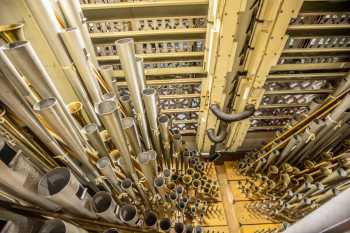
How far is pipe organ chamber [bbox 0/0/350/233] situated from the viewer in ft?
3.32

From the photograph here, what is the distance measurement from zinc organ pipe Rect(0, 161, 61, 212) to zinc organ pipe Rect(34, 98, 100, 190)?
386 mm

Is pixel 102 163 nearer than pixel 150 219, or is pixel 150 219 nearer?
pixel 102 163

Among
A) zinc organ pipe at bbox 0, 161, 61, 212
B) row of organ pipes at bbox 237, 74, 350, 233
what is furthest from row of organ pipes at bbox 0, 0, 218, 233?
row of organ pipes at bbox 237, 74, 350, 233

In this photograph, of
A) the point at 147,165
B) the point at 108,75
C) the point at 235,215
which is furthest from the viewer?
the point at 235,215

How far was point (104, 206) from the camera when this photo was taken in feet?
4.00

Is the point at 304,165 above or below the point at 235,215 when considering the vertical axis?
above

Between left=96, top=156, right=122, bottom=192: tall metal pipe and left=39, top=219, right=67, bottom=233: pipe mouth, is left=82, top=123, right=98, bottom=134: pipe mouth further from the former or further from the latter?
left=39, top=219, right=67, bottom=233: pipe mouth

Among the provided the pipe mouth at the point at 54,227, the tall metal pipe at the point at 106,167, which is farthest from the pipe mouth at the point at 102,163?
the pipe mouth at the point at 54,227

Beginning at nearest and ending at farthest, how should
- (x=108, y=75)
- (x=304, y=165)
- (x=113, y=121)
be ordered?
(x=113, y=121) < (x=108, y=75) < (x=304, y=165)

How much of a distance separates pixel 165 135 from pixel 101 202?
3.48 feet

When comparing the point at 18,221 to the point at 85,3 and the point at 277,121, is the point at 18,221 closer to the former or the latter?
the point at 85,3

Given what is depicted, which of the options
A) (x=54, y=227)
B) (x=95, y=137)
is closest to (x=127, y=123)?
(x=95, y=137)

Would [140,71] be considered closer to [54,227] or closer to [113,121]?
[113,121]

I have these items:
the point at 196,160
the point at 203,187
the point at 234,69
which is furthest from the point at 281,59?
the point at 203,187
